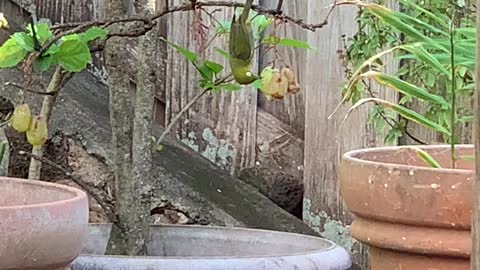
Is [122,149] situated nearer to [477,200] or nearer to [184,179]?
[184,179]

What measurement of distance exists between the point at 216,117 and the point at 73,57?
40.3 inches

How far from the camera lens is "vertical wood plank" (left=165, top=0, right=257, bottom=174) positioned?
8.01ft

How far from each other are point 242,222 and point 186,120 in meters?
0.44

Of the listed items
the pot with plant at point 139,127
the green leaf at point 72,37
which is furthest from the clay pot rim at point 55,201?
the green leaf at point 72,37

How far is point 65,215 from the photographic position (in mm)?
1143

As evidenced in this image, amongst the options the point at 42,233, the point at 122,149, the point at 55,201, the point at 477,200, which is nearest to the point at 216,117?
the point at 122,149

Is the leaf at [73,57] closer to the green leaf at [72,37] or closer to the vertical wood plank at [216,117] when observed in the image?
the green leaf at [72,37]

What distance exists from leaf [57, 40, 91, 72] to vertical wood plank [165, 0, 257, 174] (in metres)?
0.98

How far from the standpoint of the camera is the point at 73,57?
1.45 meters

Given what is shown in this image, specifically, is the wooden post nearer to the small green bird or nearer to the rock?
the small green bird

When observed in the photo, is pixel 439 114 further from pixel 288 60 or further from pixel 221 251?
pixel 221 251

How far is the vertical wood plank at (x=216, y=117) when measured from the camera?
2441 millimetres

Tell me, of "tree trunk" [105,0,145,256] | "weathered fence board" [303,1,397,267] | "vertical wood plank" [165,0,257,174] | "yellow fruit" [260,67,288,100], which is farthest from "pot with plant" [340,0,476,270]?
"vertical wood plank" [165,0,257,174]

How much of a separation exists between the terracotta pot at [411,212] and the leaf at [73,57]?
402 millimetres
